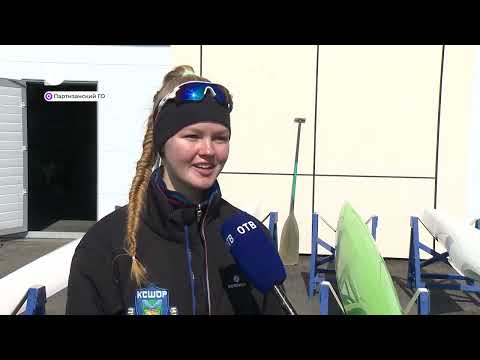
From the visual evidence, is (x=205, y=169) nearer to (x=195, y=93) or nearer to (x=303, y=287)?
(x=195, y=93)

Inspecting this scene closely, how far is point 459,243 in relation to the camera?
444 cm

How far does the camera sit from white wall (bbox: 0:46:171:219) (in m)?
7.75

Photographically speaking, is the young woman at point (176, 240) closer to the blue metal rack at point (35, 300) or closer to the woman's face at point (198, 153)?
the woman's face at point (198, 153)

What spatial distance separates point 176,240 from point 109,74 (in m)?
6.91

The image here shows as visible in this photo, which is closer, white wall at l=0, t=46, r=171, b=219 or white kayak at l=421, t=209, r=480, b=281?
white kayak at l=421, t=209, r=480, b=281

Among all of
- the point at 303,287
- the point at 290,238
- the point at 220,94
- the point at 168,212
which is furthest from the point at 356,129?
the point at 168,212

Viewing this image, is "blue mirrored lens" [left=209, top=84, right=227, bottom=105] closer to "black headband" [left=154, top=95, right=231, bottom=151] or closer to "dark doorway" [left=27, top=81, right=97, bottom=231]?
"black headband" [left=154, top=95, right=231, bottom=151]

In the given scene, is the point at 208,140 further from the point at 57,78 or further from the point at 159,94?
the point at 57,78

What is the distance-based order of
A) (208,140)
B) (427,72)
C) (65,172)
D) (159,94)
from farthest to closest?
(65,172) < (427,72) < (159,94) < (208,140)

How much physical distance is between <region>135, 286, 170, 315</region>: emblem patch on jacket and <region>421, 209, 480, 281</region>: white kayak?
133 inches

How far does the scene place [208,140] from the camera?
56.3 inches

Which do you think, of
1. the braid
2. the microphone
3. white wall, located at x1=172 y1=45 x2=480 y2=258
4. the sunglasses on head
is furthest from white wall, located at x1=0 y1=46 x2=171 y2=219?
the microphone

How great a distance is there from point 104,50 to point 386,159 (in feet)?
16.6

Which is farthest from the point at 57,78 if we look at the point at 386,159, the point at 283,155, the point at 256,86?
the point at 386,159
